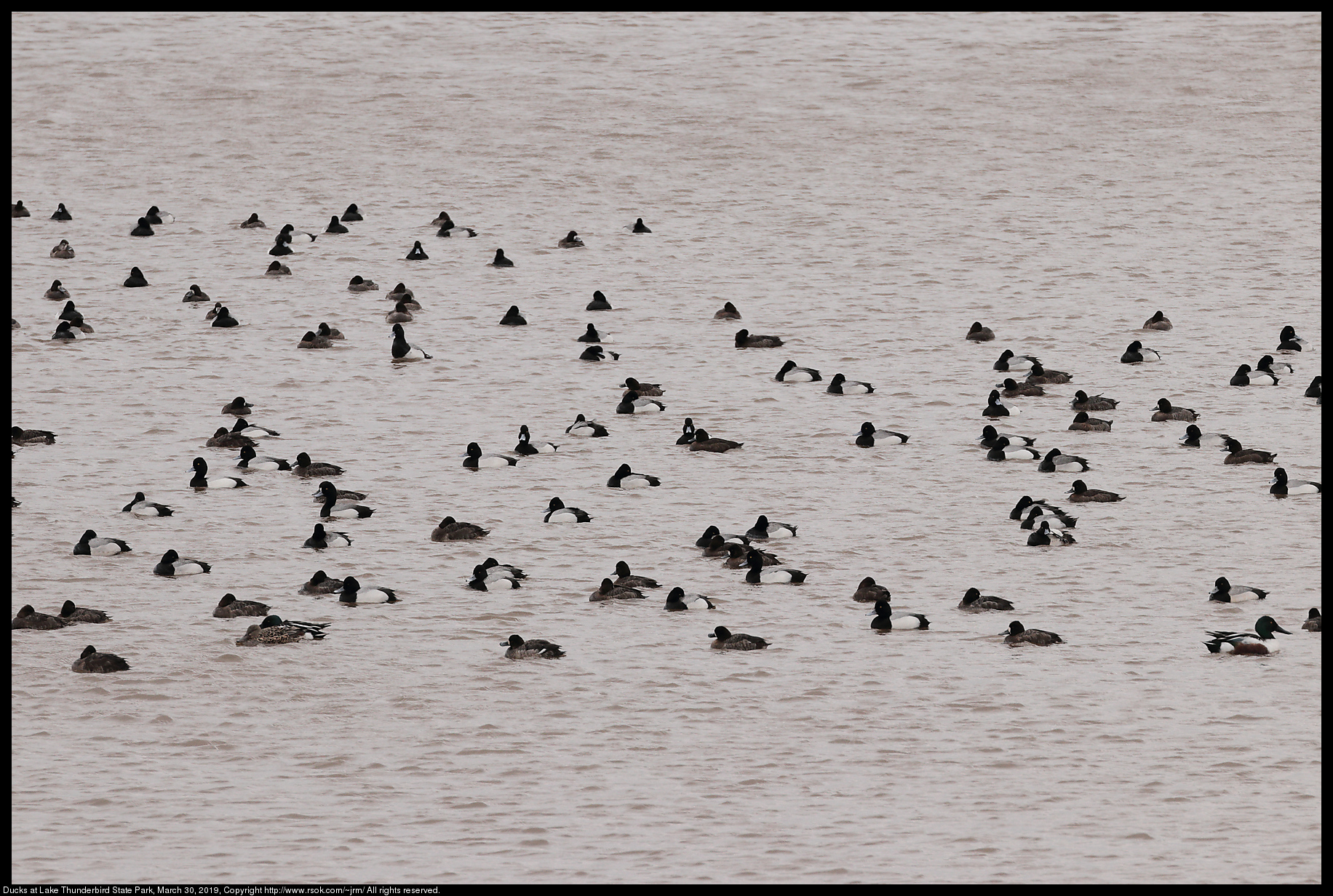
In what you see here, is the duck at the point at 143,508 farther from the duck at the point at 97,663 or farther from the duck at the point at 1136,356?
the duck at the point at 1136,356

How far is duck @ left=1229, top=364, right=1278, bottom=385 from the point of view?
35969mm

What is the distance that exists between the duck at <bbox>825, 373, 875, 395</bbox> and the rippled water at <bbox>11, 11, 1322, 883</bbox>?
→ 256 mm

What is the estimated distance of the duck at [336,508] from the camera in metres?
29.1

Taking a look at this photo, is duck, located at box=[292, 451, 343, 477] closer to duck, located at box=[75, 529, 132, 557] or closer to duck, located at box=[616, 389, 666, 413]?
duck, located at box=[75, 529, 132, 557]

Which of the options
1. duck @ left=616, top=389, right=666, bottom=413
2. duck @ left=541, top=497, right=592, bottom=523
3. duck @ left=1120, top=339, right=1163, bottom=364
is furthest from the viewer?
duck @ left=1120, top=339, right=1163, bottom=364

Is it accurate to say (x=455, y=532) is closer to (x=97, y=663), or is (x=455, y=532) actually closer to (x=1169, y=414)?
(x=97, y=663)

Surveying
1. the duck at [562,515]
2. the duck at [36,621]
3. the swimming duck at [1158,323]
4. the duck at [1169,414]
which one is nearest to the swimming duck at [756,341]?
the swimming duck at [1158,323]

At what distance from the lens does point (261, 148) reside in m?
55.3

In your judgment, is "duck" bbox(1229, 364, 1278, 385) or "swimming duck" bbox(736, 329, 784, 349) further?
"swimming duck" bbox(736, 329, 784, 349)

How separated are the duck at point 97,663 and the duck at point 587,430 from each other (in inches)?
465

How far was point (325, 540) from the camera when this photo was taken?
27797 millimetres

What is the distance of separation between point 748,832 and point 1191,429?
15.8 m

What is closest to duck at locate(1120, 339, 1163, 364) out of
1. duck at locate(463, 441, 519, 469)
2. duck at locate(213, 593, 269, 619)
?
duck at locate(463, 441, 519, 469)

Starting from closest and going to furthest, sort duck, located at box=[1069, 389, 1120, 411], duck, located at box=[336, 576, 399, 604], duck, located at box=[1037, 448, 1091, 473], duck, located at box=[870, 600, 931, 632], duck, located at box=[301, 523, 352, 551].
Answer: duck, located at box=[870, 600, 931, 632]
duck, located at box=[336, 576, 399, 604]
duck, located at box=[301, 523, 352, 551]
duck, located at box=[1037, 448, 1091, 473]
duck, located at box=[1069, 389, 1120, 411]
